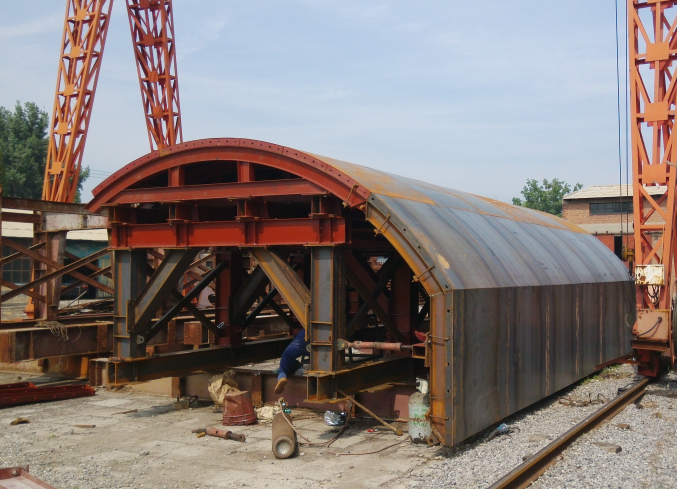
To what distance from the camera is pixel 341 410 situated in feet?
35.1

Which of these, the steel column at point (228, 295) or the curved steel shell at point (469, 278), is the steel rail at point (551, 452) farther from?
the steel column at point (228, 295)

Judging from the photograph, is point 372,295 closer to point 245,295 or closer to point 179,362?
point 245,295

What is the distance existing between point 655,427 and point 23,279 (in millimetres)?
31726

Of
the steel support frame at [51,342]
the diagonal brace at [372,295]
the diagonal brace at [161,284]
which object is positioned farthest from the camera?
the steel support frame at [51,342]

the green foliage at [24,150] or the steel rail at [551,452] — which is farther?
the green foliage at [24,150]

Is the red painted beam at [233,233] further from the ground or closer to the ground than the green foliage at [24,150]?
closer to the ground

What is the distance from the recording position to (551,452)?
807cm

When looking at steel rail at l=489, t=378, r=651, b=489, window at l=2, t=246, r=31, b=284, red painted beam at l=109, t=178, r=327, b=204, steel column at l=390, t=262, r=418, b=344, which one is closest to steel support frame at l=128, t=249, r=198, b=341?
red painted beam at l=109, t=178, r=327, b=204

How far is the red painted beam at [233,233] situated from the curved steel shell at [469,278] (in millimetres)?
263

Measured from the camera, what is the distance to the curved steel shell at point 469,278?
335 inches

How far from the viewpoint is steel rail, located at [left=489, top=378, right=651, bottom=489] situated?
7.01 m

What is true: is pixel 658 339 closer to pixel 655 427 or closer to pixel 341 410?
pixel 655 427

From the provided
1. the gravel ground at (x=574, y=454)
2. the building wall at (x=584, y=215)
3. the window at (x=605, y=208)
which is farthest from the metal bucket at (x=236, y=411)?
the window at (x=605, y=208)

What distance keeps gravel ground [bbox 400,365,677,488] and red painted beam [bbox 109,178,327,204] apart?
427 centimetres
